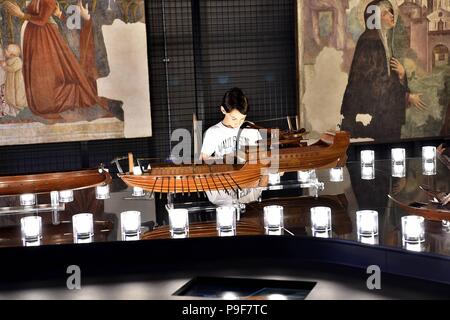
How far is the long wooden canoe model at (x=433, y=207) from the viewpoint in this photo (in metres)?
4.80

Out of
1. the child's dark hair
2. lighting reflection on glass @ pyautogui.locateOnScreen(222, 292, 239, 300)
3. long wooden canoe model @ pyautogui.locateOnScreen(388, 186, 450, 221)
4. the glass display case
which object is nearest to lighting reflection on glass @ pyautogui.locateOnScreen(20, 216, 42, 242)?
the glass display case

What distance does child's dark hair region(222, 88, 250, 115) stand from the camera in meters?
6.94

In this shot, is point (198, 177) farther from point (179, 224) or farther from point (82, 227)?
point (82, 227)

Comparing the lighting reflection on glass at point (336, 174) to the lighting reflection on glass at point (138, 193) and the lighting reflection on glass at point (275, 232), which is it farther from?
the lighting reflection on glass at point (275, 232)

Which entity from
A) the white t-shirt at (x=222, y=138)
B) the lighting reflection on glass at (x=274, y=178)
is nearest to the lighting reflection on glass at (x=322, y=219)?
the lighting reflection on glass at (x=274, y=178)

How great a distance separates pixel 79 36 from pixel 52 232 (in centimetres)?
537

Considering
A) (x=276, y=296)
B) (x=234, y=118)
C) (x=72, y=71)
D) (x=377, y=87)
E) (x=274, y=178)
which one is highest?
(x=72, y=71)

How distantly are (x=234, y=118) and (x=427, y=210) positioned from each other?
262cm

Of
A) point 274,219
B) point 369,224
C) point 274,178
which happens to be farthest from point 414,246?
point 274,178

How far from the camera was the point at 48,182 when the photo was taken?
5883mm

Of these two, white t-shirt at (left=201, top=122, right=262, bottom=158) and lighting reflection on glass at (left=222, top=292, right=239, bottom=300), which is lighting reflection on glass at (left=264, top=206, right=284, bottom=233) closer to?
lighting reflection on glass at (left=222, top=292, right=239, bottom=300)

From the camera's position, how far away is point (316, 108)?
422 inches

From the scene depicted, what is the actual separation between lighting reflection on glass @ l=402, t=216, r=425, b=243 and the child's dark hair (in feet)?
9.12
